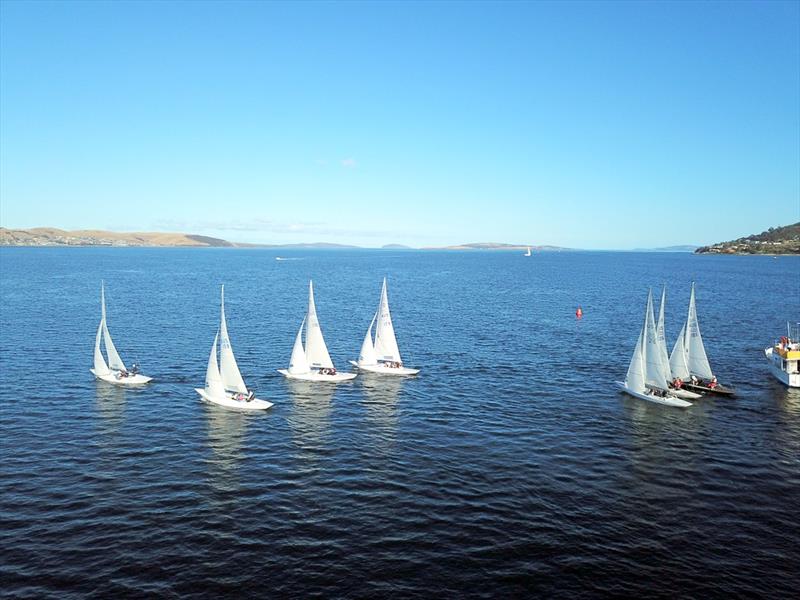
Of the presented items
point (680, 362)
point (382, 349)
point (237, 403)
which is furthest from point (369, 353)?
point (680, 362)

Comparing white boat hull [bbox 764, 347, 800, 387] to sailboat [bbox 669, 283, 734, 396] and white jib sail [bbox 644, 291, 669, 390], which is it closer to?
sailboat [bbox 669, 283, 734, 396]

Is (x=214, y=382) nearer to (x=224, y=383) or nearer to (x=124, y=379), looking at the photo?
(x=224, y=383)

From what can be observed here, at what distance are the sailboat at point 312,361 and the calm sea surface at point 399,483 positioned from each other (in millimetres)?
2405

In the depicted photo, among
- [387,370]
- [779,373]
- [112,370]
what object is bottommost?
[387,370]

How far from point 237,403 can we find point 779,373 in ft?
211

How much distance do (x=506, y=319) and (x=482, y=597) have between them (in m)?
95.7

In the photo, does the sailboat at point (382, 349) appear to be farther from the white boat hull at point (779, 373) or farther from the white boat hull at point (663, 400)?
the white boat hull at point (779, 373)

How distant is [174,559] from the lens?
32531mm

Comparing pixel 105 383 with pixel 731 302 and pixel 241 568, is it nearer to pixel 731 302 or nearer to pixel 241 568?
pixel 241 568

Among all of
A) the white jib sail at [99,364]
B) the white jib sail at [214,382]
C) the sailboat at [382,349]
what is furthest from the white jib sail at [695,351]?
the white jib sail at [99,364]

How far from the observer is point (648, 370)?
65938mm

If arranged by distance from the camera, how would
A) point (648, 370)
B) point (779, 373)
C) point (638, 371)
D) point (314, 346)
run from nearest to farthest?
point (638, 371), point (648, 370), point (779, 373), point (314, 346)

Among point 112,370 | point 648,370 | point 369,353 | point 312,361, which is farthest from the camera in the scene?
point 369,353

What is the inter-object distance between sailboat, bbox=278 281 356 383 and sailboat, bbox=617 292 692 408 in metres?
32.9
